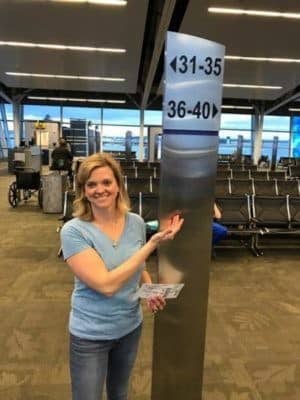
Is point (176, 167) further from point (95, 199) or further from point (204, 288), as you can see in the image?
point (204, 288)

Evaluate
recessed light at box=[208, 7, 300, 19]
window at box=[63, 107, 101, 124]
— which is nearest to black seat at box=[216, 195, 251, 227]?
recessed light at box=[208, 7, 300, 19]

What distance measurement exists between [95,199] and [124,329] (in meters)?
0.51

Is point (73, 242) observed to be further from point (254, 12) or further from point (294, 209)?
point (254, 12)

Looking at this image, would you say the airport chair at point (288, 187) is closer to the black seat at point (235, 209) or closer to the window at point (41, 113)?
the black seat at point (235, 209)

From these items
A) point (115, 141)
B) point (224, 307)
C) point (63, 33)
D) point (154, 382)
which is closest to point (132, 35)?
point (63, 33)

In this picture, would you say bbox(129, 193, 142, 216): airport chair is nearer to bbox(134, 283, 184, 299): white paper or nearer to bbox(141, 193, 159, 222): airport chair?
bbox(141, 193, 159, 222): airport chair

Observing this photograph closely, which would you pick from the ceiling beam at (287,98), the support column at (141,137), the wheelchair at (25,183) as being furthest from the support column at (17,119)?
the wheelchair at (25,183)

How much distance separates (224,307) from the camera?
4.07 meters

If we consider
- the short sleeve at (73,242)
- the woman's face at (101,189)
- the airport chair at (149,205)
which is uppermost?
the woman's face at (101,189)

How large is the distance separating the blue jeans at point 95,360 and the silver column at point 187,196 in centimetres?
28

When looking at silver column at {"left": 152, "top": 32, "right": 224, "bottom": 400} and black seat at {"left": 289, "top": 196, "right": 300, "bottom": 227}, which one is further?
black seat at {"left": 289, "top": 196, "right": 300, "bottom": 227}

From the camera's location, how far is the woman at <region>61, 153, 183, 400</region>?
1.52 meters

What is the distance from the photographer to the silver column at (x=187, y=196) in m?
1.79

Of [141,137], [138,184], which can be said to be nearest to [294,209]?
[138,184]
